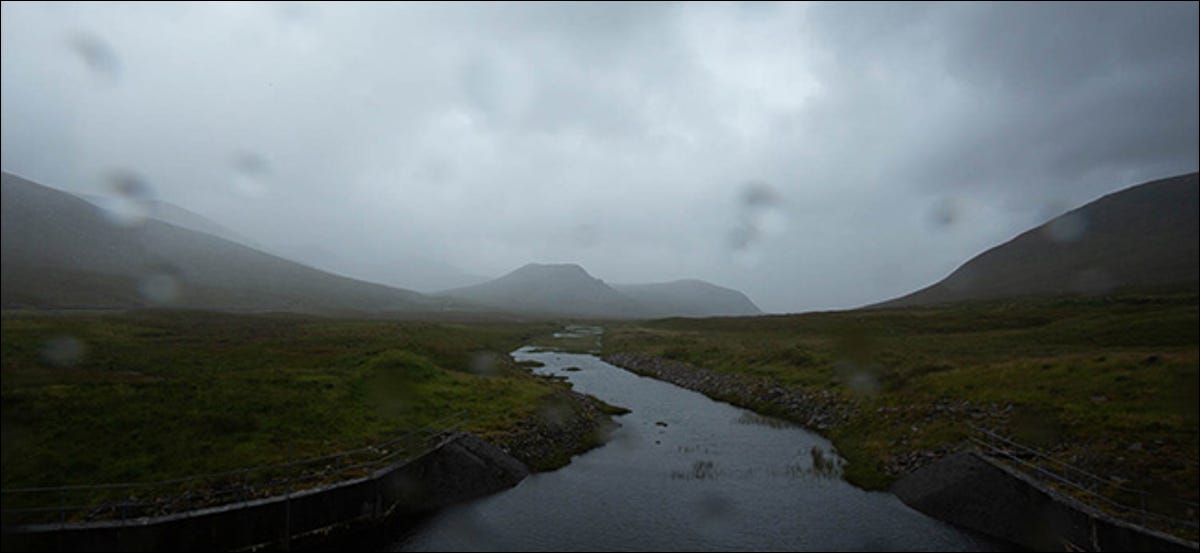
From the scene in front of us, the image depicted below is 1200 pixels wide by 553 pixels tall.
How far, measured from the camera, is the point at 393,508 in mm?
29766

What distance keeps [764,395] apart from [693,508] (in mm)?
31775

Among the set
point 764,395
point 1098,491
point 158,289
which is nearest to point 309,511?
point 1098,491

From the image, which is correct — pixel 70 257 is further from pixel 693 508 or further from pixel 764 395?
pixel 764 395

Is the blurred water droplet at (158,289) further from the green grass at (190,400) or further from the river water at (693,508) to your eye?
the river water at (693,508)

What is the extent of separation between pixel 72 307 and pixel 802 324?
12960 centimetres

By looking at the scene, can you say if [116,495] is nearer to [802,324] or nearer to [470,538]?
[470,538]

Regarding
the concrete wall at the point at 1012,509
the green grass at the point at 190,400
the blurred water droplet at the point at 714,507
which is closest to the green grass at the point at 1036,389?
the concrete wall at the point at 1012,509

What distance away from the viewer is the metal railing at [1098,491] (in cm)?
2322

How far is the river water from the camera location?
2633cm

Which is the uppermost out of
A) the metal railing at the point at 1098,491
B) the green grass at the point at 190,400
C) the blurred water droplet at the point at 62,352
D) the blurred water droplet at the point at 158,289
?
the blurred water droplet at the point at 158,289

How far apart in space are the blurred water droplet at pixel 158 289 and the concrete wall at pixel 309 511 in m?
70.7

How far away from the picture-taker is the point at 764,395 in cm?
5988

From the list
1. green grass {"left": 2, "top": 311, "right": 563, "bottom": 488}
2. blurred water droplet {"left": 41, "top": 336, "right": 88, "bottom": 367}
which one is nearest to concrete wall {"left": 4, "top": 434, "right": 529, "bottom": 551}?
green grass {"left": 2, "top": 311, "right": 563, "bottom": 488}

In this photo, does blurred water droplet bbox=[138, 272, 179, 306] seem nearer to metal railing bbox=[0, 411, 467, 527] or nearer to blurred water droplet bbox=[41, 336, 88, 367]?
blurred water droplet bbox=[41, 336, 88, 367]
